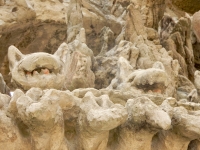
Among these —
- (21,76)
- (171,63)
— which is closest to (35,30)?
(171,63)

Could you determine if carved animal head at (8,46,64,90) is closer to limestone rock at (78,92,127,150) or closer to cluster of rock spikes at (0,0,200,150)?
cluster of rock spikes at (0,0,200,150)

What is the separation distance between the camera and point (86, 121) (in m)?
1.23

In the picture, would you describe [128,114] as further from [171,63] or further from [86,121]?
[171,63]

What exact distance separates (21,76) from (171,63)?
1253mm

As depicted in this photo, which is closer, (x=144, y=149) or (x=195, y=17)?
(x=144, y=149)

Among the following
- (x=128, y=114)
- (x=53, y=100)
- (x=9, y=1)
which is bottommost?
(x=9, y=1)

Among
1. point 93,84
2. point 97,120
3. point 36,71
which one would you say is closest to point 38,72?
point 36,71

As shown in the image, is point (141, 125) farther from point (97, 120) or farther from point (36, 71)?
point (36, 71)

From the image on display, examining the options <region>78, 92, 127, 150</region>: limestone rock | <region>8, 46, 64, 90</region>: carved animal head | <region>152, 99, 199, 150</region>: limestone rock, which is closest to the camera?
<region>78, 92, 127, 150</region>: limestone rock

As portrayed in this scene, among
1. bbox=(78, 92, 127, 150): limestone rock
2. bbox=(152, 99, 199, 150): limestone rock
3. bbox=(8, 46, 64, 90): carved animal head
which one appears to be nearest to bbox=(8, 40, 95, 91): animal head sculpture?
bbox=(8, 46, 64, 90): carved animal head

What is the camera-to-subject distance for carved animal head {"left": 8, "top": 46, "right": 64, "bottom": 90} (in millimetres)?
1683

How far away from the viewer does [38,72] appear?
5.62 feet

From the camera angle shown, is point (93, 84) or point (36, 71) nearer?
point (36, 71)

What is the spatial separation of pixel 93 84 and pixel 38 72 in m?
0.51
